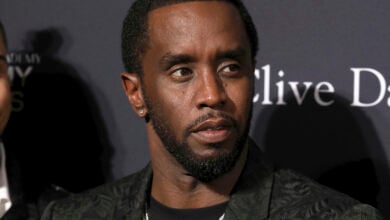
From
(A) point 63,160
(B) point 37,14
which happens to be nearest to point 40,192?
(A) point 63,160

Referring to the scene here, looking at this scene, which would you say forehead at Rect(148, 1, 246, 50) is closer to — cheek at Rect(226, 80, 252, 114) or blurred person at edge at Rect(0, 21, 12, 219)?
cheek at Rect(226, 80, 252, 114)

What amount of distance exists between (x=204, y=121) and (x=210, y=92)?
0.05 metres

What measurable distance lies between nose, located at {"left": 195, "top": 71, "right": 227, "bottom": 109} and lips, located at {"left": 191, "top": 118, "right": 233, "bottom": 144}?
0.08ft

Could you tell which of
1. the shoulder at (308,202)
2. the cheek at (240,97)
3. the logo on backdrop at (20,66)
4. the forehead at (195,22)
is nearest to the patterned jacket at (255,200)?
the shoulder at (308,202)

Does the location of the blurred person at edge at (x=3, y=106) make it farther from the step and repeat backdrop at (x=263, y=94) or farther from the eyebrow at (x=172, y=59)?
the eyebrow at (x=172, y=59)

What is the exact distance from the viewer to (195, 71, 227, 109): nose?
1.16m

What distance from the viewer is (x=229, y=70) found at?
1.21m

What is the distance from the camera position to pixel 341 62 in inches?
60.6

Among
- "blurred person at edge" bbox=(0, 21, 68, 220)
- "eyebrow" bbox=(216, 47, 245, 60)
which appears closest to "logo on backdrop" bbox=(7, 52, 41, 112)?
"blurred person at edge" bbox=(0, 21, 68, 220)

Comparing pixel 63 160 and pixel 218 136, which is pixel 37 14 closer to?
pixel 63 160

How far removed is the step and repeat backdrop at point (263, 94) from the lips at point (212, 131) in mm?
428

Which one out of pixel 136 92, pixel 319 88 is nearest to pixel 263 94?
pixel 319 88

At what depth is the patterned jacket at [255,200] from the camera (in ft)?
3.91

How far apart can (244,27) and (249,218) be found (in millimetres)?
313
